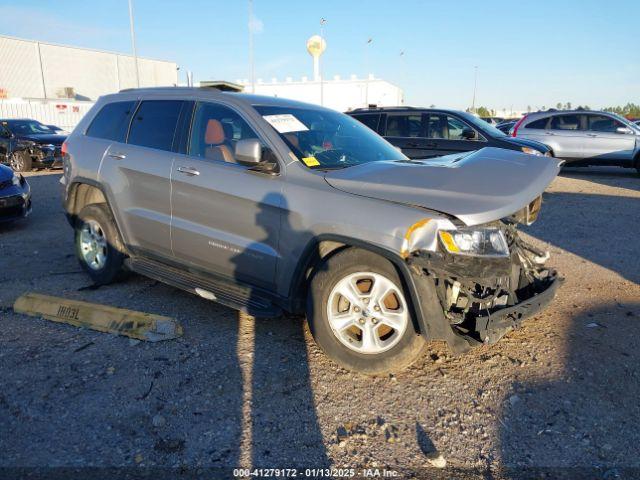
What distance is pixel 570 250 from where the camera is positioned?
6.37 metres

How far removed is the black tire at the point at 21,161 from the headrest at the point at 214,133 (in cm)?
1317

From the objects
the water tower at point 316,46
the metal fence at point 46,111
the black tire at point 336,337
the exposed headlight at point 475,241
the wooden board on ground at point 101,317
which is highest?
the water tower at point 316,46

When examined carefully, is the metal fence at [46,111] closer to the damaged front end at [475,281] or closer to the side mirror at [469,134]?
the side mirror at [469,134]

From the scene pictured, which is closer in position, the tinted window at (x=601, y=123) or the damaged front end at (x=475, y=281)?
the damaged front end at (x=475, y=281)

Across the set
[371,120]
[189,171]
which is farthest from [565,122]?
[189,171]

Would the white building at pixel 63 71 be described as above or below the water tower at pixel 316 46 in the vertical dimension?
below

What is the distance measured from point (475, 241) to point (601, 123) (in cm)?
1329

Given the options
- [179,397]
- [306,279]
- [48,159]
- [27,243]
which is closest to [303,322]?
[306,279]

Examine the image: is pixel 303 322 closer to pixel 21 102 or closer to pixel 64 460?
pixel 64 460

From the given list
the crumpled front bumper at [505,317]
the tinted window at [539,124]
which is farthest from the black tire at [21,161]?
the crumpled front bumper at [505,317]

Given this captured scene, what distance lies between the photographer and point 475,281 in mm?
2908

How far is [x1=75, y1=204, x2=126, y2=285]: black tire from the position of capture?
182 inches

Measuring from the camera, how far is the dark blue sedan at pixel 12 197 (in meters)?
6.98

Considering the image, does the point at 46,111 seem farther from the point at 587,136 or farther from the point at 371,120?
the point at 587,136
